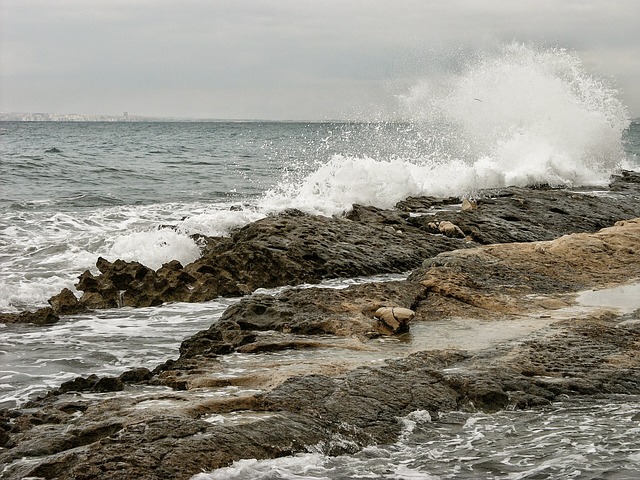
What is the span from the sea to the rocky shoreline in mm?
214

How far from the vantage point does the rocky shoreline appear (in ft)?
13.0

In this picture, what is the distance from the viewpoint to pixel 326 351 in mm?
5613

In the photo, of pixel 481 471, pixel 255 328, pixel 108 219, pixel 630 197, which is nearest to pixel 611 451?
pixel 481 471

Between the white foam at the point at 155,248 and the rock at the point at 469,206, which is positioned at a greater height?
the rock at the point at 469,206

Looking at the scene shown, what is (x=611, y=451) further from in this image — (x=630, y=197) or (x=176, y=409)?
(x=630, y=197)


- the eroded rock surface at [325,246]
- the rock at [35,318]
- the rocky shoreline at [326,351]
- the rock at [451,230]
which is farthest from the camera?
the rock at [451,230]

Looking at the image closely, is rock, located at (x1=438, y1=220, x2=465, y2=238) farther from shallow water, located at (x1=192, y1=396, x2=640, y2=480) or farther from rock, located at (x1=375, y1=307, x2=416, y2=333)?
shallow water, located at (x1=192, y1=396, x2=640, y2=480)

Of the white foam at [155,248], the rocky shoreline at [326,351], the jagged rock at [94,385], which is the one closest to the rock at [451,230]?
→ the rocky shoreline at [326,351]

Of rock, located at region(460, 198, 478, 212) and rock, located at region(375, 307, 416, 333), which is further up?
rock, located at region(460, 198, 478, 212)

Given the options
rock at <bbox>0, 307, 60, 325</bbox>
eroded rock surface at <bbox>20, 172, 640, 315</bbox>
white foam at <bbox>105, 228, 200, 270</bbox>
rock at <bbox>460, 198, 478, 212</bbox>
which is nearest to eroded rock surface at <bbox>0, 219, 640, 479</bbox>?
eroded rock surface at <bbox>20, 172, 640, 315</bbox>

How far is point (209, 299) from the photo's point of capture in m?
8.31

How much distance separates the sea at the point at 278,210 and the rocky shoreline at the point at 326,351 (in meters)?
0.21

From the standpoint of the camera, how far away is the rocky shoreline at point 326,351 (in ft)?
13.0

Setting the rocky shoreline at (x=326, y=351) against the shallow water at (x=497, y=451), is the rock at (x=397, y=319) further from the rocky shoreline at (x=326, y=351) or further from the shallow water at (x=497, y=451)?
the shallow water at (x=497, y=451)
